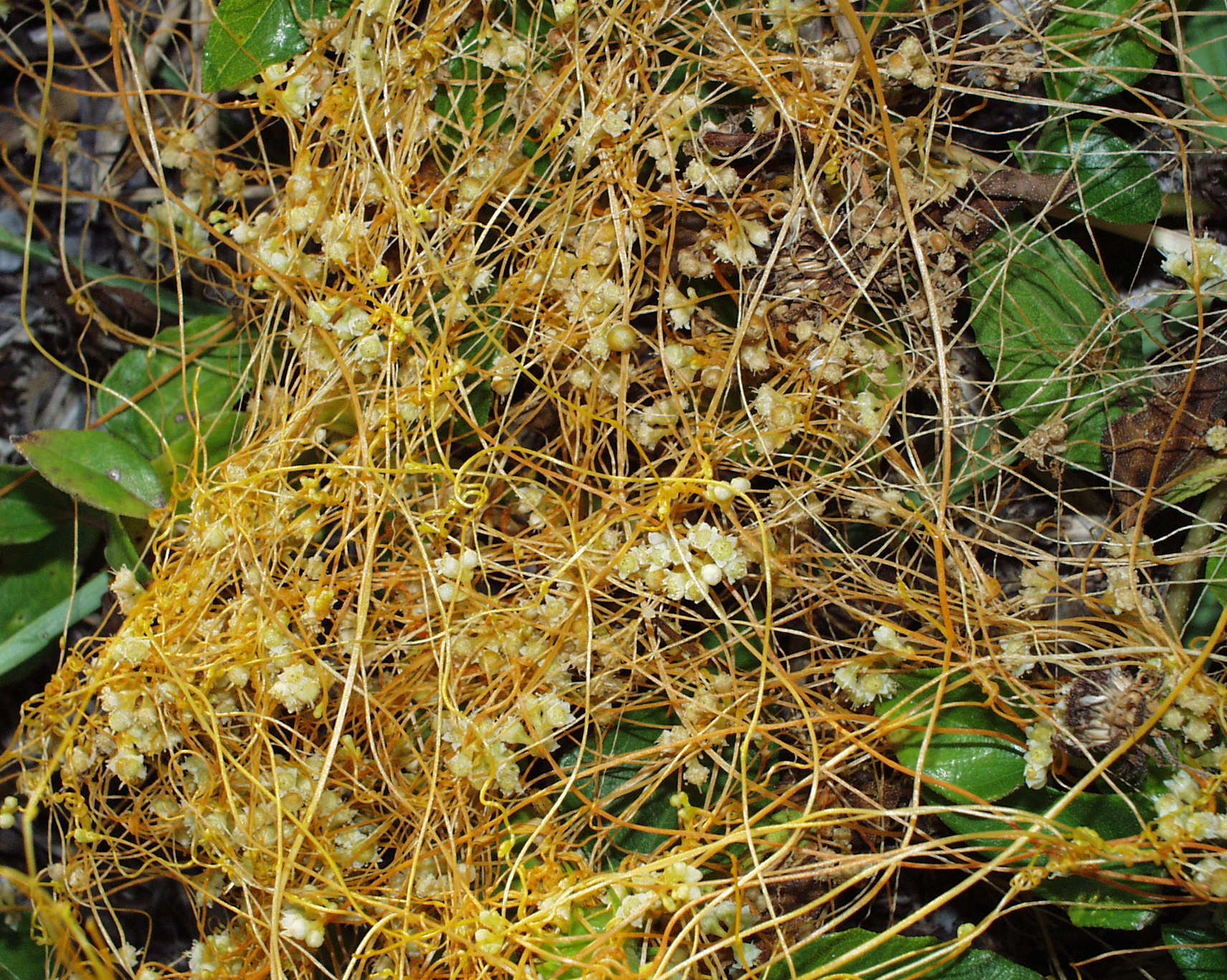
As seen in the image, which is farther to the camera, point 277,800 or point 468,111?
point 468,111

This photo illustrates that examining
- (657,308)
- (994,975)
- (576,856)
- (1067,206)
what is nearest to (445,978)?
(576,856)

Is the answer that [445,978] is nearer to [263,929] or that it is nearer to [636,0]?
[263,929]

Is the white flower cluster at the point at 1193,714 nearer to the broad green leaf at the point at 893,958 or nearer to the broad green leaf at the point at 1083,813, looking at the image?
the broad green leaf at the point at 1083,813

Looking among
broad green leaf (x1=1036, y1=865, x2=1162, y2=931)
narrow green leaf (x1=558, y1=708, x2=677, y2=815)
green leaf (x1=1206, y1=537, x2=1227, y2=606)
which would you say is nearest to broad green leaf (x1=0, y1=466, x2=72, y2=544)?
narrow green leaf (x1=558, y1=708, x2=677, y2=815)

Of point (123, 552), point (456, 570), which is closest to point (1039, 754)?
point (456, 570)

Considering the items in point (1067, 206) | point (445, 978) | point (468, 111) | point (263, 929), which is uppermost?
point (468, 111)

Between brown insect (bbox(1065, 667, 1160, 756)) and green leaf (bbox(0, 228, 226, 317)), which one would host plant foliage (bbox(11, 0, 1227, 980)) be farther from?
green leaf (bbox(0, 228, 226, 317))
